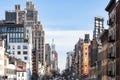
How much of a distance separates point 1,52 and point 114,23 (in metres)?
66.9

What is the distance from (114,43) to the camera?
9694cm

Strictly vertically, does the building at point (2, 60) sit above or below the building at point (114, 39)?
below

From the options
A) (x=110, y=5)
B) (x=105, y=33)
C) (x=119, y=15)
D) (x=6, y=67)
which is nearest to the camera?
(x=119, y=15)

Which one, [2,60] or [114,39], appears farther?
[2,60]

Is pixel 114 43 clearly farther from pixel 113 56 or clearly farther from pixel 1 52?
pixel 1 52

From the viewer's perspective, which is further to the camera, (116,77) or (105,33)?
(105,33)

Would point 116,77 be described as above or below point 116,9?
below

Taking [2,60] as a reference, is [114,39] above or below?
above

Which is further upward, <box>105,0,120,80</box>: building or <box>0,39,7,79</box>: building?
<box>105,0,120,80</box>: building

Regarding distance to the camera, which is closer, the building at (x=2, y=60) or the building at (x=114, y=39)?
the building at (x=114, y=39)

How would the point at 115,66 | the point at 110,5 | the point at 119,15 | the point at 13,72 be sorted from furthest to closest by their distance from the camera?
the point at 13,72 < the point at 110,5 < the point at 115,66 < the point at 119,15

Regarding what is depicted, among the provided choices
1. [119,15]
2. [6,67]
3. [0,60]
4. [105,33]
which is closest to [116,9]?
[119,15]

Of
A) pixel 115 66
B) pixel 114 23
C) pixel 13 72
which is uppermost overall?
pixel 114 23

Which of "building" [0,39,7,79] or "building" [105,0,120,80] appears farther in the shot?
"building" [0,39,7,79]
